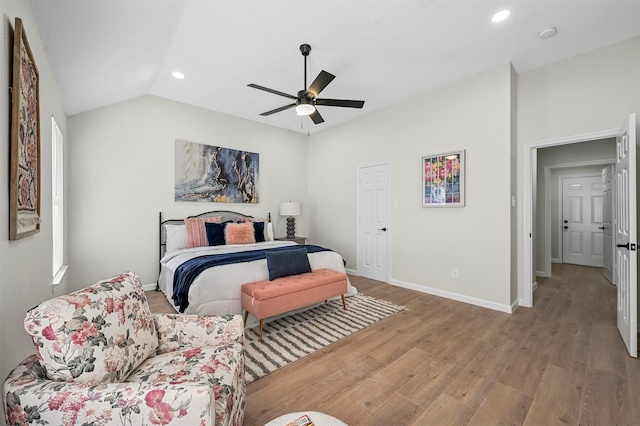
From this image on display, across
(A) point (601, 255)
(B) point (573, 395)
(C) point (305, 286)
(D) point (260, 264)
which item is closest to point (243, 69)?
(D) point (260, 264)

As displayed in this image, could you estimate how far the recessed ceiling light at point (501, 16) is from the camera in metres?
2.48

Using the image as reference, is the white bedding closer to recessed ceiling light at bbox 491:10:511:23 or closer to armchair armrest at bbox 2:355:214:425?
armchair armrest at bbox 2:355:214:425

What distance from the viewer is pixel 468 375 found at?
2.11 meters

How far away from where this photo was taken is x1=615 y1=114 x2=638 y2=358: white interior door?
2.31m

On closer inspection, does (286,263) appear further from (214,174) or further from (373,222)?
(214,174)

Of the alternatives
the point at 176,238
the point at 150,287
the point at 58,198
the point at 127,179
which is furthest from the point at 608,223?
the point at 58,198

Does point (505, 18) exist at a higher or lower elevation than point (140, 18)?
higher

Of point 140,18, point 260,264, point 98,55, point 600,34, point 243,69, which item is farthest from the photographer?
point 243,69

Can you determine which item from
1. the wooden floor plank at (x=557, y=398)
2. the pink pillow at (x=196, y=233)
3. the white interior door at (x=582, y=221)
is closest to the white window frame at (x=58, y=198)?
the pink pillow at (x=196, y=233)

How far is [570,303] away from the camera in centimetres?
363

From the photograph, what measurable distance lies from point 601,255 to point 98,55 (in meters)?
8.79

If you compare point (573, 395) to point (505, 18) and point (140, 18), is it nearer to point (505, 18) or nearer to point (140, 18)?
point (505, 18)

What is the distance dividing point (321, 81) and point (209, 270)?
7.38 feet

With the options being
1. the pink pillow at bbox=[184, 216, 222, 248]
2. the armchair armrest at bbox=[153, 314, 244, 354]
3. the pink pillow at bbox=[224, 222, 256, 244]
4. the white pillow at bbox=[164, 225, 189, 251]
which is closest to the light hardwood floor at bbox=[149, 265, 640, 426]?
the armchair armrest at bbox=[153, 314, 244, 354]
